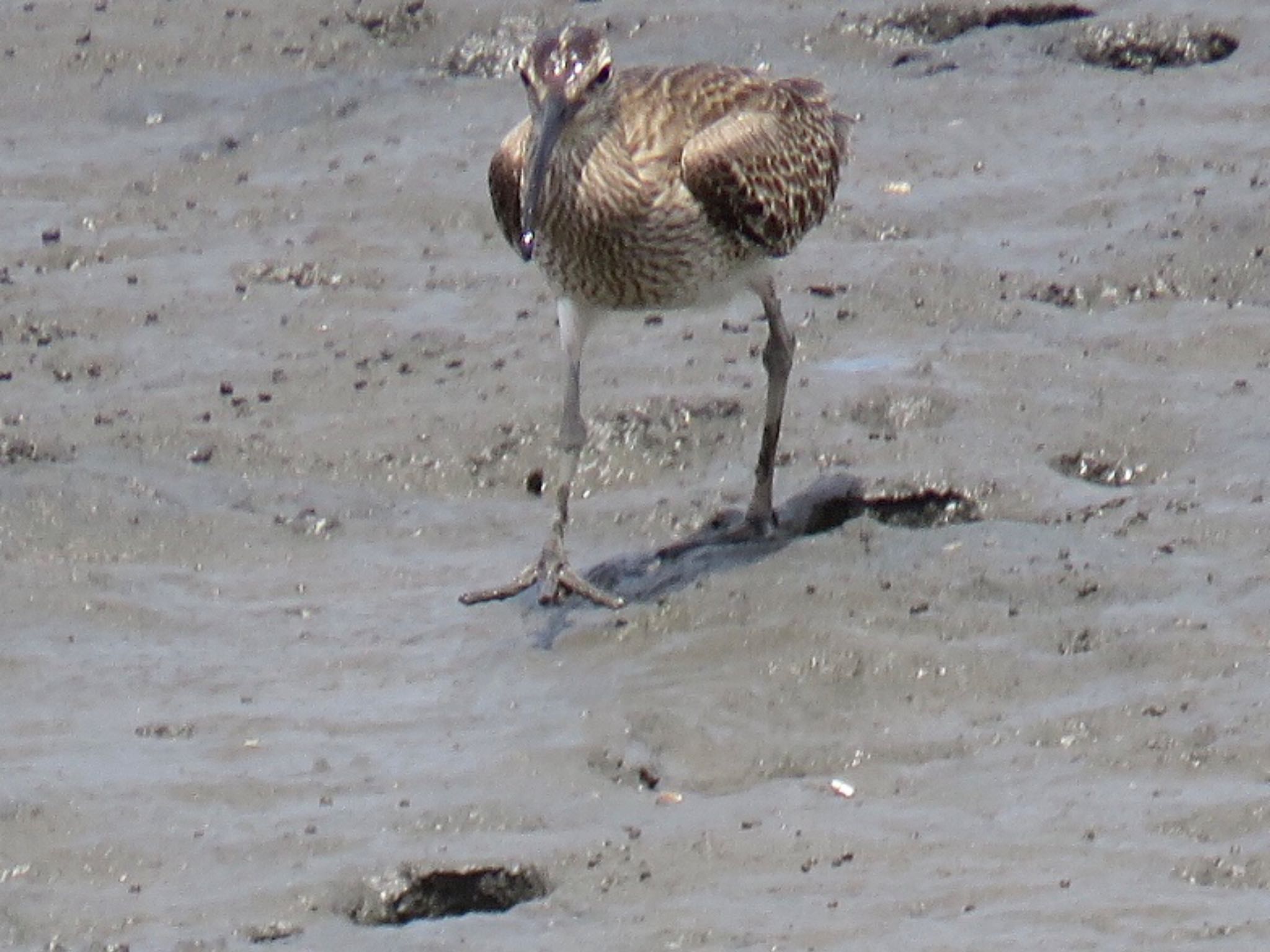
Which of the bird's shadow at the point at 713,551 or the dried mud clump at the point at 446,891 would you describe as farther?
the bird's shadow at the point at 713,551

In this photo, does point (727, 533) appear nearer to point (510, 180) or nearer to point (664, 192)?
point (664, 192)

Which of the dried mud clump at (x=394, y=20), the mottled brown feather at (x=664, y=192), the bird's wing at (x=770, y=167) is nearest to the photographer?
the mottled brown feather at (x=664, y=192)

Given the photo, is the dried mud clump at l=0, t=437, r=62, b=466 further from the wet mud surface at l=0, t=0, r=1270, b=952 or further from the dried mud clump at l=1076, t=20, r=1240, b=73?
the dried mud clump at l=1076, t=20, r=1240, b=73

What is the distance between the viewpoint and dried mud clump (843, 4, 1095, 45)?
40.5ft

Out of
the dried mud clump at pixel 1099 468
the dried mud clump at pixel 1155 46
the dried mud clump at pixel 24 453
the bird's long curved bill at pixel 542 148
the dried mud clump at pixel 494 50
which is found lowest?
the dried mud clump at pixel 24 453

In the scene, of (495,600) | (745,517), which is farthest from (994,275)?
(495,600)

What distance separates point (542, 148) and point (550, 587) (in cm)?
132

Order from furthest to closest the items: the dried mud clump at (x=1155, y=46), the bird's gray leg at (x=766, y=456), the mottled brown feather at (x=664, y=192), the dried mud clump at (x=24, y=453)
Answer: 1. the dried mud clump at (x=1155, y=46)
2. the dried mud clump at (x=24, y=453)
3. the bird's gray leg at (x=766, y=456)
4. the mottled brown feather at (x=664, y=192)

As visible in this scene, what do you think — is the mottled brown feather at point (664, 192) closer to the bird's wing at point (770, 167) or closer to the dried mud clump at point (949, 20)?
the bird's wing at point (770, 167)

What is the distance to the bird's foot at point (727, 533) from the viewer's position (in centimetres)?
824

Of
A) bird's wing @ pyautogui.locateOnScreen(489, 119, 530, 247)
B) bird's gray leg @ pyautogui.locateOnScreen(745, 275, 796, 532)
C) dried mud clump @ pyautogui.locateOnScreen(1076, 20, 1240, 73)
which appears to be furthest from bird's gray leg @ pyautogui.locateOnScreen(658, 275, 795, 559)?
dried mud clump @ pyautogui.locateOnScreen(1076, 20, 1240, 73)

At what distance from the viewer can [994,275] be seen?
10.1 m

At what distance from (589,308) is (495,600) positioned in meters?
0.97

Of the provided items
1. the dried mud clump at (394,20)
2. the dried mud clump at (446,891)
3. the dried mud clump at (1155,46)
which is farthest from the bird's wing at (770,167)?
the dried mud clump at (394,20)
